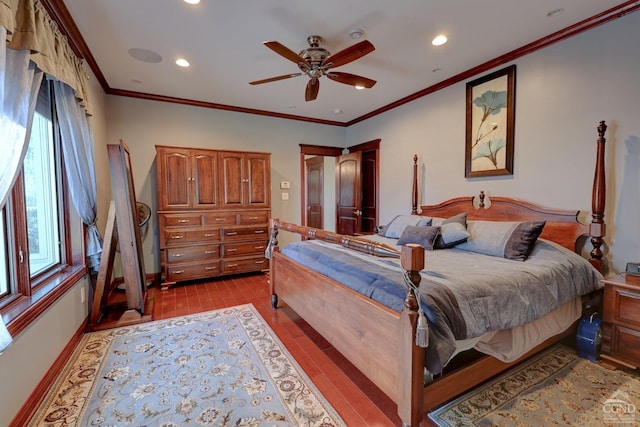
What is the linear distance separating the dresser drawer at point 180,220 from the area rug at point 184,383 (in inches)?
61.7

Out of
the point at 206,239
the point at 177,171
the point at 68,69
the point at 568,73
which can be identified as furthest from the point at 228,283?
the point at 568,73

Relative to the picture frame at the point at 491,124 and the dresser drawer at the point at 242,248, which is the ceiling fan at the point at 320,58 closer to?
the picture frame at the point at 491,124

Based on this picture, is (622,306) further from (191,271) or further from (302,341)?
(191,271)

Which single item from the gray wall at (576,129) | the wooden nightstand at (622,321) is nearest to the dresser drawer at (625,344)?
the wooden nightstand at (622,321)

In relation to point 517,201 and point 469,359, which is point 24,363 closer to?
point 469,359

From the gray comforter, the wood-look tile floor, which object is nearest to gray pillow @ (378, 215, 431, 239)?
the gray comforter

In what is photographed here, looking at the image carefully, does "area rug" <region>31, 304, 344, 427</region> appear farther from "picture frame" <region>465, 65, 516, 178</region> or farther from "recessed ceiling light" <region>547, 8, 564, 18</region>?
"recessed ceiling light" <region>547, 8, 564, 18</region>

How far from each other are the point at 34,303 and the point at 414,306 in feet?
7.42

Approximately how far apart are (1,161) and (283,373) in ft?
6.42

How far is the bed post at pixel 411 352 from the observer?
1.30 m

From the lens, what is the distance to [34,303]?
5.70ft

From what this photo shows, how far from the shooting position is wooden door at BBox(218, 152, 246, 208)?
412cm

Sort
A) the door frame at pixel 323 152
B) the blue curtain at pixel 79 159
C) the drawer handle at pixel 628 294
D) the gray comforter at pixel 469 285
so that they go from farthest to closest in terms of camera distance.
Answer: the door frame at pixel 323 152 → the blue curtain at pixel 79 159 → the drawer handle at pixel 628 294 → the gray comforter at pixel 469 285

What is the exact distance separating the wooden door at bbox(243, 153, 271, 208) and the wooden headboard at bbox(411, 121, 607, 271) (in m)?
2.63
